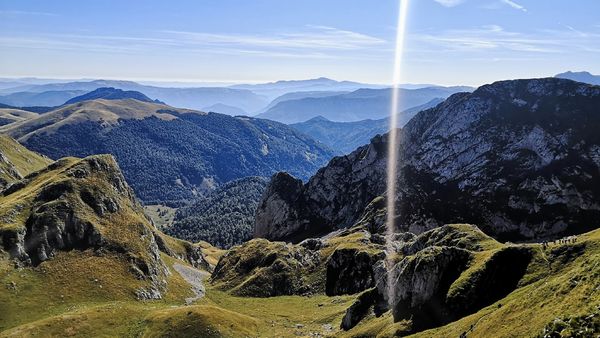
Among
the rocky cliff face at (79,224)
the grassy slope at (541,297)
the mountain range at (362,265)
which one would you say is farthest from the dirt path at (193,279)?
the grassy slope at (541,297)

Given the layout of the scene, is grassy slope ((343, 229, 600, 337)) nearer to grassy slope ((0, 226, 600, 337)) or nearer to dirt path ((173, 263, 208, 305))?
grassy slope ((0, 226, 600, 337))

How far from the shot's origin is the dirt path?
452 feet

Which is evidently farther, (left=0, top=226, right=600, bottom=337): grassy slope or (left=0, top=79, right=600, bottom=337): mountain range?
(left=0, top=79, right=600, bottom=337): mountain range

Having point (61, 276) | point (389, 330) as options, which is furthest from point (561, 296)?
point (61, 276)

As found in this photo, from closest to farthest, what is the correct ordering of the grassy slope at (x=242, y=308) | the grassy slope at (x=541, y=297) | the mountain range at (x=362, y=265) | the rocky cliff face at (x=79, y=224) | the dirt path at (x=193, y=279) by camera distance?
1. the grassy slope at (x=541, y=297)
2. the grassy slope at (x=242, y=308)
3. the mountain range at (x=362, y=265)
4. the rocky cliff face at (x=79, y=224)
5. the dirt path at (x=193, y=279)

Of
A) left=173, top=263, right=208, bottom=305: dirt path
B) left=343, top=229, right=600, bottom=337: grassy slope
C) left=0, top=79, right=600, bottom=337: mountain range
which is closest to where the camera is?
left=343, top=229, right=600, bottom=337: grassy slope

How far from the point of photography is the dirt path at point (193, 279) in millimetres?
137812

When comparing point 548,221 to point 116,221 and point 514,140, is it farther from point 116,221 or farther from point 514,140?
point 116,221

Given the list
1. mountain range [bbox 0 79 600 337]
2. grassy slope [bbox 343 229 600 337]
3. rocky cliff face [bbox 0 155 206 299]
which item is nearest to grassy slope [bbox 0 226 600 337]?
grassy slope [bbox 343 229 600 337]

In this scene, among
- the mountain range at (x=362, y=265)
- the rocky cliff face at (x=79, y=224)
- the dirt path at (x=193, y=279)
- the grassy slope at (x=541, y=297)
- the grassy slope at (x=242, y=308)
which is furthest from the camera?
the dirt path at (x=193, y=279)

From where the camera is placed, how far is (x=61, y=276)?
114 meters

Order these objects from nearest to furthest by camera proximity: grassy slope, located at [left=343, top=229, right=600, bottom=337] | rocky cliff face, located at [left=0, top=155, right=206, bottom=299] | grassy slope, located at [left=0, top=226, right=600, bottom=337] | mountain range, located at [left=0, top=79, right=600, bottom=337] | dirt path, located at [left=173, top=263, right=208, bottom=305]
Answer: grassy slope, located at [left=343, top=229, right=600, bottom=337] < grassy slope, located at [left=0, top=226, right=600, bottom=337] < mountain range, located at [left=0, top=79, right=600, bottom=337] < rocky cliff face, located at [left=0, top=155, right=206, bottom=299] < dirt path, located at [left=173, top=263, right=208, bottom=305]

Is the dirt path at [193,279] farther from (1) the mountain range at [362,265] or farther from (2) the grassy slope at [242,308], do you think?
(2) the grassy slope at [242,308]

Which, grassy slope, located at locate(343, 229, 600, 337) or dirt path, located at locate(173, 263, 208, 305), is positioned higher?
grassy slope, located at locate(343, 229, 600, 337)
